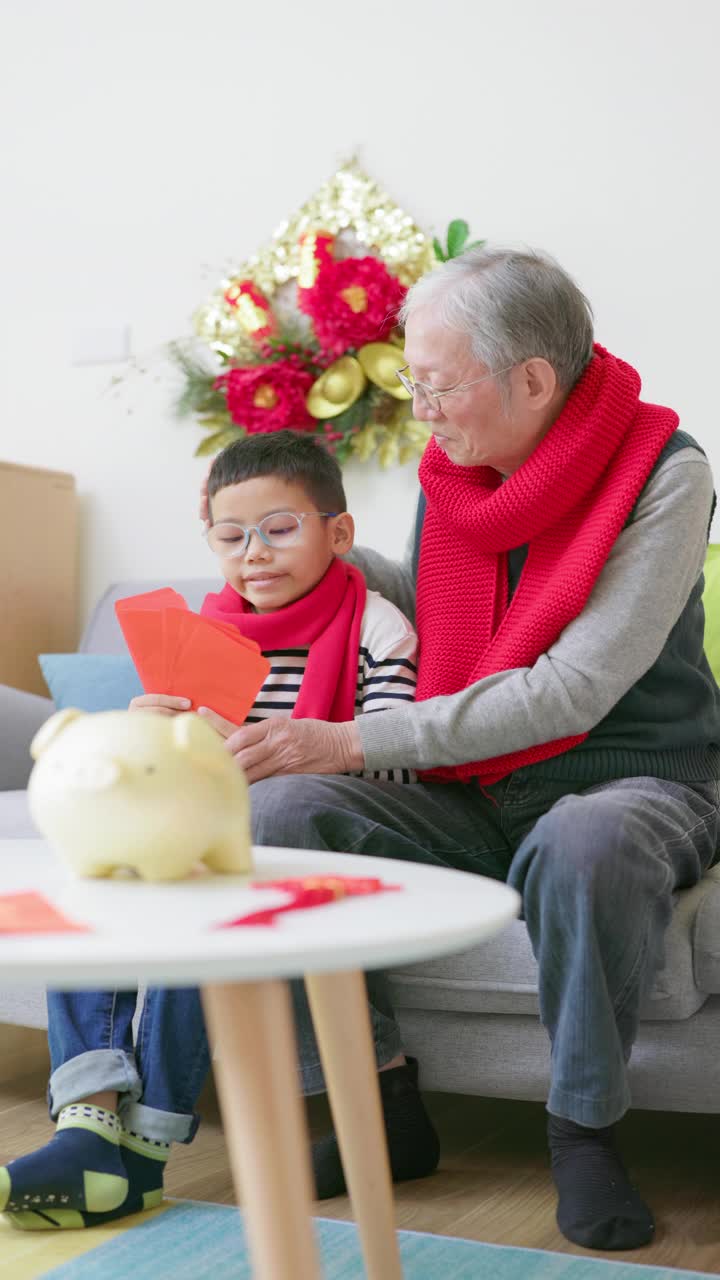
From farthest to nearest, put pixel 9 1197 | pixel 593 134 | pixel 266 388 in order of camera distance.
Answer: pixel 266 388, pixel 593 134, pixel 9 1197

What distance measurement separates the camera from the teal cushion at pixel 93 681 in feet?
7.35

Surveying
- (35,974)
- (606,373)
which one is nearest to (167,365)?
(606,373)

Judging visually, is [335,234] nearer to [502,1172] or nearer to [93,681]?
[93,681]

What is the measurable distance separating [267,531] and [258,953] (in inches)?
43.0

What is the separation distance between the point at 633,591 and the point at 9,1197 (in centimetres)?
90

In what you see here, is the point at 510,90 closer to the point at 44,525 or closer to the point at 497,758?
the point at 44,525

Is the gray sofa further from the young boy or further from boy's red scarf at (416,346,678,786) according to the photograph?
boy's red scarf at (416,346,678,786)

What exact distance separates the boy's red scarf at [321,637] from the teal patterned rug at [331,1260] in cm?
59

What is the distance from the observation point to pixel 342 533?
1.81 metres

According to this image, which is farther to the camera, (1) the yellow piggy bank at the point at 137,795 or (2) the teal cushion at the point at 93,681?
(2) the teal cushion at the point at 93,681

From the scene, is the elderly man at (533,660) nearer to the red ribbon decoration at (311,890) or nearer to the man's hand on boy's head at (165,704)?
the man's hand on boy's head at (165,704)

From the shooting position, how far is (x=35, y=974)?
0.71 metres

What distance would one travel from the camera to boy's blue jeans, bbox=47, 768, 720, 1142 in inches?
51.5

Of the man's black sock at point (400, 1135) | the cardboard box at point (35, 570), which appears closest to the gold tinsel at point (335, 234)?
the cardboard box at point (35, 570)
